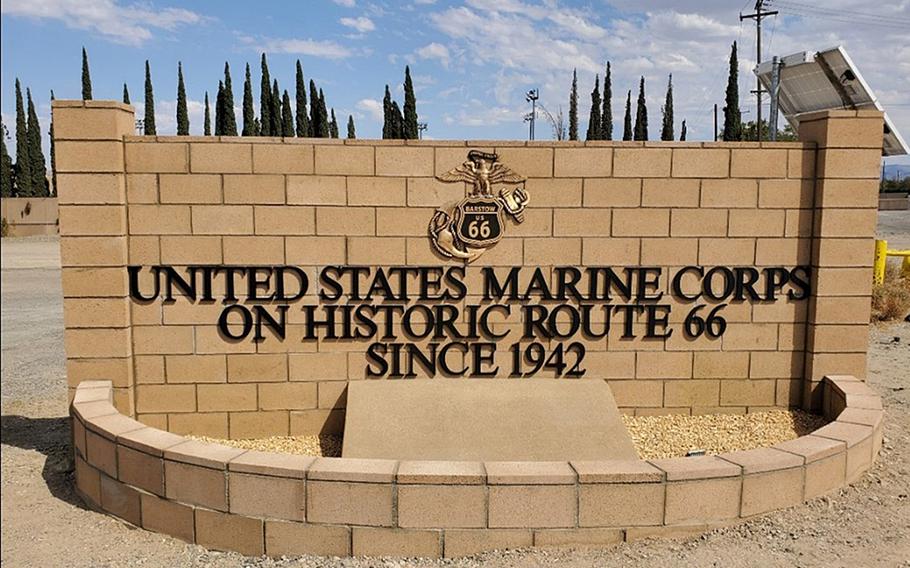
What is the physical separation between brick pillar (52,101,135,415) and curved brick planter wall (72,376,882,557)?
1465 mm

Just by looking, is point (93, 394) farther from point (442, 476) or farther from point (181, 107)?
point (181, 107)

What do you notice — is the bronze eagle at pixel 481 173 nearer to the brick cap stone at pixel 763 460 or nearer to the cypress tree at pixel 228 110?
the brick cap stone at pixel 763 460

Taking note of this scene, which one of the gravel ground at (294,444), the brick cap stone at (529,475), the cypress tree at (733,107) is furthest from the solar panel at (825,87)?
the cypress tree at (733,107)

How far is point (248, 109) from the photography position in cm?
4072

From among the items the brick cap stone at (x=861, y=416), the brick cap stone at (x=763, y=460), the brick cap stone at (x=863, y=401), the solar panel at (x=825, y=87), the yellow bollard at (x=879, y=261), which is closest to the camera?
the brick cap stone at (x=763, y=460)

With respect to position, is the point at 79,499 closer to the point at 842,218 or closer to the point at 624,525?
the point at 624,525

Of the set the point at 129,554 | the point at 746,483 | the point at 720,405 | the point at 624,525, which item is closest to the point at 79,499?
the point at 129,554

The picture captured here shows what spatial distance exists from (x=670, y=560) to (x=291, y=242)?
3.71 meters

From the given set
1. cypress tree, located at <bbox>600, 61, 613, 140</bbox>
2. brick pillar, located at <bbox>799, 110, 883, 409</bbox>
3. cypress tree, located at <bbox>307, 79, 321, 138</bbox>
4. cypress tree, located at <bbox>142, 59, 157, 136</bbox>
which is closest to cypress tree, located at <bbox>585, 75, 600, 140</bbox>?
cypress tree, located at <bbox>600, 61, 613, 140</bbox>

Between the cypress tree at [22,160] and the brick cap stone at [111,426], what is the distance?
39802 mm

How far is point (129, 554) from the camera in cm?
433

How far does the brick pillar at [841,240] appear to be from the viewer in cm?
605

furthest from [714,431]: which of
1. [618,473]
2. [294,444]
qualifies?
[294,444]

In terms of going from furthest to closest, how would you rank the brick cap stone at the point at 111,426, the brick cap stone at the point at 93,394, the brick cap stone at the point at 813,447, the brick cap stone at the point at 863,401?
the brick cap stone at the point at 863,401 < the brick cap stone at the point at 93,394 < the brick cap stone at the point at 111,426 < the brick cap stone at the point at 813,447
